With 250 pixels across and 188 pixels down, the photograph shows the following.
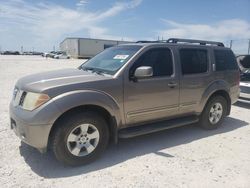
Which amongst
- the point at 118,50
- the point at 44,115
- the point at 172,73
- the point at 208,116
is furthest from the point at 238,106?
the point at 44,115

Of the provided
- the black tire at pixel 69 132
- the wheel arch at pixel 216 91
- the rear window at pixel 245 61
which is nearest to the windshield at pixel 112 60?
the black tire at pixel 69 132

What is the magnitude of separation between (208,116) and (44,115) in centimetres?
370

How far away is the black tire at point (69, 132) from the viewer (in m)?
3.54

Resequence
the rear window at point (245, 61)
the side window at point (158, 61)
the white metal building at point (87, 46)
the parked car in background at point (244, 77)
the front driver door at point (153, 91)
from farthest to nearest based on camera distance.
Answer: the white metal building at point (87, 46) < the rear window at point (245, 61) < the parked car in background at point (244, 77) < the side window at point (158, 61) < the front driver door at point (153, 91)

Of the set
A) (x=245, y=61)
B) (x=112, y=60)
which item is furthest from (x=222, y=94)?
(x=245, y=61)

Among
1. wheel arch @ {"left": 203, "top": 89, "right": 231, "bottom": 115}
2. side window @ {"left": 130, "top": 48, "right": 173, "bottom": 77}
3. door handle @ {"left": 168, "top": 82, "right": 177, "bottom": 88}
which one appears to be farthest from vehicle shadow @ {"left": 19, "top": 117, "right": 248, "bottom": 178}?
side window @ {"left": 130, "top": 48, "right": 173, "bottom": 77}

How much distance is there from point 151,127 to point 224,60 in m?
2.68

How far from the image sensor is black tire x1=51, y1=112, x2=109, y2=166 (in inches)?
139

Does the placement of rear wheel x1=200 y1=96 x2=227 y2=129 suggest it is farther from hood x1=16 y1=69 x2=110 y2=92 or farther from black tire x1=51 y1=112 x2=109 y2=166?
hood x1=16 y1=69 x2=110 y2=92

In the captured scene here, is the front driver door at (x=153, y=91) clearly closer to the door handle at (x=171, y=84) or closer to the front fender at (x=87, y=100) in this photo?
the door handle at (x=171, y=84)

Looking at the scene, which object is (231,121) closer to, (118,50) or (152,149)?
(152,149)

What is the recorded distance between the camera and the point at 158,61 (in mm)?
4578

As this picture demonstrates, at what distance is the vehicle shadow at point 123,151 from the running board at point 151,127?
36 cm

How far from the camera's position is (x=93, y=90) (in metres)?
3.75
